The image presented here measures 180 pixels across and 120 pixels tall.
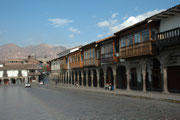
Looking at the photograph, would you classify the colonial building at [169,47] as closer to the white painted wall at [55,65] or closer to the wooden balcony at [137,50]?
the wooden balcony at [137,50]

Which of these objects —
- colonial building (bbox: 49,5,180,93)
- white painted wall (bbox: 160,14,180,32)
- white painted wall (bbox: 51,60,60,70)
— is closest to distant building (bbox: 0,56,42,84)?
white painted wall (bbox: 51,60,60,70)

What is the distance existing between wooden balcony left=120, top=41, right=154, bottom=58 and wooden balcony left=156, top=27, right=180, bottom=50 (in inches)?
57.6

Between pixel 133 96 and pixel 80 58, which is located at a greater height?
pixel 80 58

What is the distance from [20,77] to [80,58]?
6055 cm

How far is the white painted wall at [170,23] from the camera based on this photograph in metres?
21.1

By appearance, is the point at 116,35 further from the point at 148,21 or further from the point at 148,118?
the point at 148,118

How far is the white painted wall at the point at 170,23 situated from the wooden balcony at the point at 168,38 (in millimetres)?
1262

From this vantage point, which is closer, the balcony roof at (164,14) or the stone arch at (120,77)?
the balcony roof at (164,14)

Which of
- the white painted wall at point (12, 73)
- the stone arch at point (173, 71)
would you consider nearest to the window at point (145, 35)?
the stone arch at point (173, 71)

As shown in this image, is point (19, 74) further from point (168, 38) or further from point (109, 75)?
point (168, 38)

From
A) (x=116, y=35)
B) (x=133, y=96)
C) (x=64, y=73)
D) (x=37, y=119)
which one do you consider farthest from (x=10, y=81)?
(x=37, y=119)

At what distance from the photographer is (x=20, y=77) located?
98812 millimetres

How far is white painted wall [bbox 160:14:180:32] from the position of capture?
2112 centimetres

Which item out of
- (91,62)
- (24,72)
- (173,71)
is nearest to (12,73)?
(24,72)
